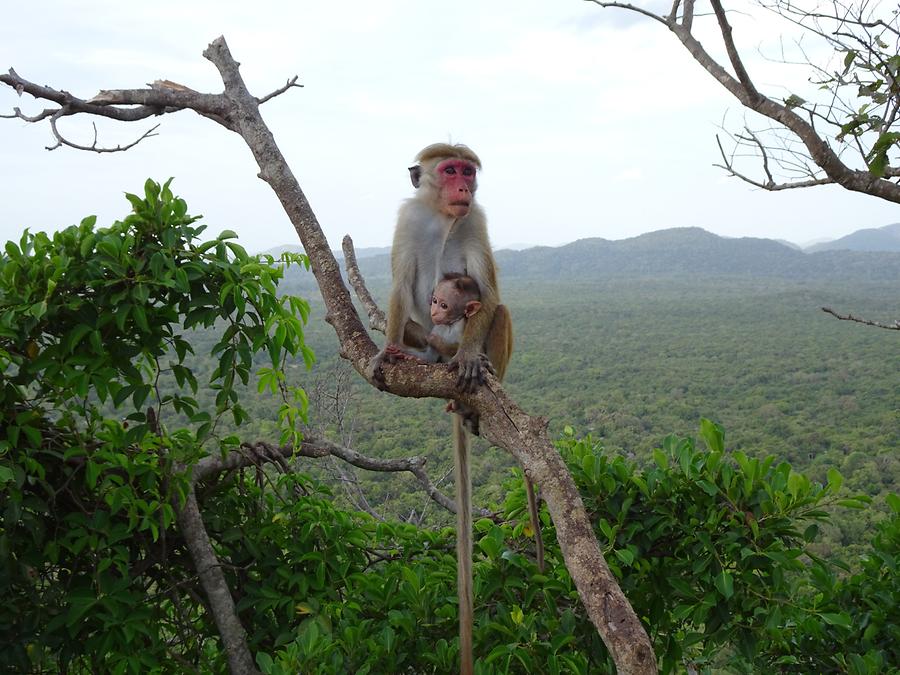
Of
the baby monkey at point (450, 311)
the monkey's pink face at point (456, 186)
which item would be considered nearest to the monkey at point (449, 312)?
the baby monkey at point (450, 311)

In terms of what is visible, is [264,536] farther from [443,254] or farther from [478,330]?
[443,254]

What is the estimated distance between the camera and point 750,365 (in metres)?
41.1

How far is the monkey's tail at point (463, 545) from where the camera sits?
2682mm

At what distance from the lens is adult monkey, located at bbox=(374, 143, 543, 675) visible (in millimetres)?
3852

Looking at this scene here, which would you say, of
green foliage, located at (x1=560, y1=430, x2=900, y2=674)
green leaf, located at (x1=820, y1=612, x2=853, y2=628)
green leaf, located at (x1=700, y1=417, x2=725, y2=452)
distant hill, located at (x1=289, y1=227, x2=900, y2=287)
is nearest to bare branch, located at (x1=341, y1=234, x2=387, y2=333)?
green foliage, located at (x1=560, y1=430, x2=900, y2=674)

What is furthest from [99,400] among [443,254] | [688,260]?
[688,260]

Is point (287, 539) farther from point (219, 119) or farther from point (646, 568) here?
point (219, 119)

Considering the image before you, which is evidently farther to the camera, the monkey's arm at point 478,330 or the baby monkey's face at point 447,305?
the baby monkey's face at point 447,305

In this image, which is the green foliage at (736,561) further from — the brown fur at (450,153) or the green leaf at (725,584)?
the brown fur at (450,153)

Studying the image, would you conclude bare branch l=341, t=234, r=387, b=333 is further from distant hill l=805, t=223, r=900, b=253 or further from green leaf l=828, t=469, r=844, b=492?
distant hill l=805, t=223, r=900, b=253

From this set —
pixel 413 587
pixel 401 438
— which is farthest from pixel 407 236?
pixel 401 438

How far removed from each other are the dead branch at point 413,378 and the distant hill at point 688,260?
85.8 meters

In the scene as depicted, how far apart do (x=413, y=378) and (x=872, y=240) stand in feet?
597

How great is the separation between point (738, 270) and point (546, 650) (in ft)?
344
